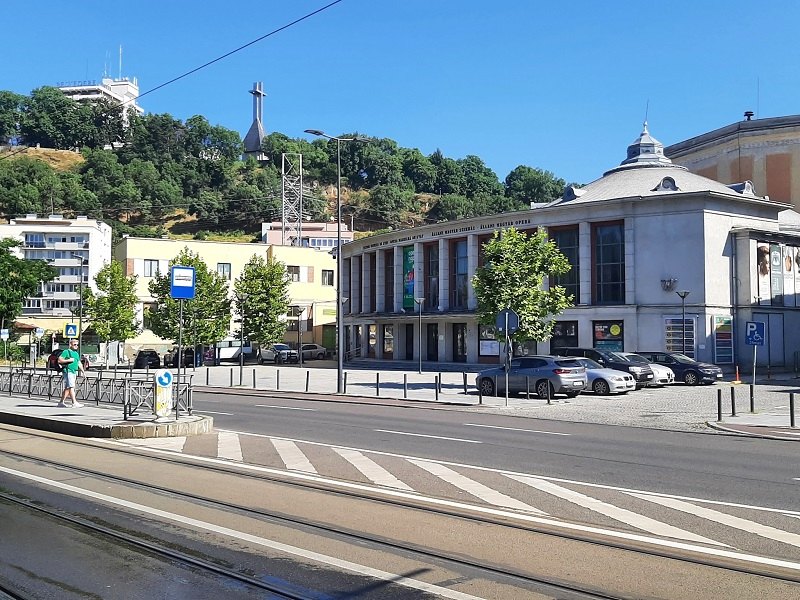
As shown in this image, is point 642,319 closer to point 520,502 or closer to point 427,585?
point 520,502

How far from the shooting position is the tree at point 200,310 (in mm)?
58188

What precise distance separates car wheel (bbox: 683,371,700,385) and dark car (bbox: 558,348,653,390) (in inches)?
143

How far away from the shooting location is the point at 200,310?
2302 inches

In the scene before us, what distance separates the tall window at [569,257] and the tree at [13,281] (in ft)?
129

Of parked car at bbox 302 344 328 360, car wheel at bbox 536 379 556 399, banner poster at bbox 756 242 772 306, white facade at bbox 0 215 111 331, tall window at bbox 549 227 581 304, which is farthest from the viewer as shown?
white facade at bbox 0 215 111 331

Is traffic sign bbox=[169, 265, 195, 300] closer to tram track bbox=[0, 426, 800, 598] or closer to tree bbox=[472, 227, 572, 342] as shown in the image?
tram track bbox=[0, 426, 800, 598]

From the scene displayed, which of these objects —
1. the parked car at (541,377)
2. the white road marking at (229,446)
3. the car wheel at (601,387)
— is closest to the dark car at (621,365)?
the car wheel at (601,387)

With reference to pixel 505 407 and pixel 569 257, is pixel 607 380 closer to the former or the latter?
pixel 505 407

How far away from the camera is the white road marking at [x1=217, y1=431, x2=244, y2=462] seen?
14.6 meters

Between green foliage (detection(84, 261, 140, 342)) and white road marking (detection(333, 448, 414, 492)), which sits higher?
green foliage (detection(84, 261, 140, 342))

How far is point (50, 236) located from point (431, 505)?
336ft

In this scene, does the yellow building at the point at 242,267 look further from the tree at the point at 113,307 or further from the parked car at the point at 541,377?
the parked car at the point at 541,377

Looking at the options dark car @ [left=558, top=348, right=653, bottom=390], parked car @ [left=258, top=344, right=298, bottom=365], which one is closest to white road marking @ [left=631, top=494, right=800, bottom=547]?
dark car @ [left=558, top=348, right=653, bottom=390]

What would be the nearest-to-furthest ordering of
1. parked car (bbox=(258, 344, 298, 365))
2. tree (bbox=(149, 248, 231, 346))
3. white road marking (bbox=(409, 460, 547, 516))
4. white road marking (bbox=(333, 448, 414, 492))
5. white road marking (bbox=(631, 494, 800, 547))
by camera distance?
1. white road marking (bbox=(631, 494, 800, 547))
2. white road marking (bbox=(409, 460, 547, 516))
3. white road marking (bbox=(333, 448, 414, 492))
4. tree (bbox=(149, 248, 231, 346))
5. parked car (bbox=(258, 344, 298, 365))
